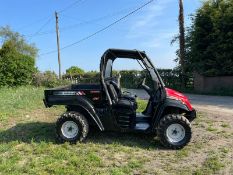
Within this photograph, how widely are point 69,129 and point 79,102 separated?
62 centimetres

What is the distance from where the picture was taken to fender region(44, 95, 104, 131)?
819 centimetres

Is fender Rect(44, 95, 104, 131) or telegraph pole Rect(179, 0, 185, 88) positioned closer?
fender Rect(44, 95, 104, 131)

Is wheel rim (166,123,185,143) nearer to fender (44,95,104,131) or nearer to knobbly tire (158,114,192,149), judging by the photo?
knobbly tire (158,114,192,149)

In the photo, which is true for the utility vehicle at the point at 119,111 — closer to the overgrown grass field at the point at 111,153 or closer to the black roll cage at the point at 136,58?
the black roll cage at the point at 136,58

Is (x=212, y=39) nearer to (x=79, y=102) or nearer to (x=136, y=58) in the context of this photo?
(x=136, y=58)

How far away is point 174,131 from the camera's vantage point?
805 cm

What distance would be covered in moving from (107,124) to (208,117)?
4225 mm

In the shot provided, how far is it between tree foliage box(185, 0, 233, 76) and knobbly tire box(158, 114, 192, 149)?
46.0 feet

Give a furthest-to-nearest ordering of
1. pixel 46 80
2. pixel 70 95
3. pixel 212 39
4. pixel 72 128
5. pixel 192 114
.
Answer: pixel 46 80 < pixel 212 39 < pixel 192 114 < pixel 70 95 < pixel 72 128

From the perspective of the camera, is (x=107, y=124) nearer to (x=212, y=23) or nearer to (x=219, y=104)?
(x=219, y=104)

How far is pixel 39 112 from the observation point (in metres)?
12.2

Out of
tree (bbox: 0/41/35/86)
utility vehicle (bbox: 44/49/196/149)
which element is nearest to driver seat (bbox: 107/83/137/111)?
utility vehicle (bbox: 44/49/196/149)

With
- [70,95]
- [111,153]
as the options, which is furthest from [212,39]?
[111,153]

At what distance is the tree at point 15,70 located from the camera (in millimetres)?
25047
